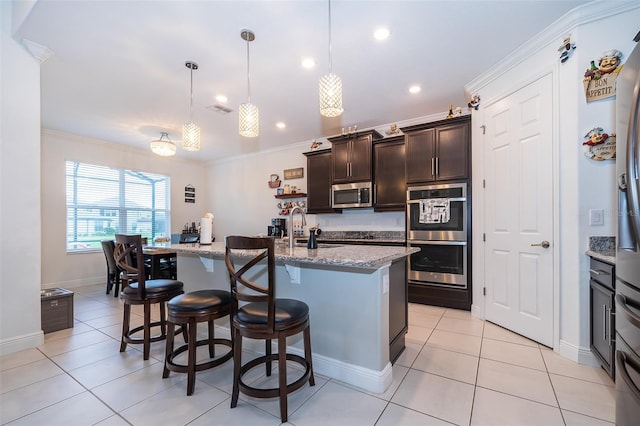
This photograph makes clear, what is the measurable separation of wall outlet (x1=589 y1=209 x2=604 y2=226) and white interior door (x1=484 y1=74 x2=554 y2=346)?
0.94ft

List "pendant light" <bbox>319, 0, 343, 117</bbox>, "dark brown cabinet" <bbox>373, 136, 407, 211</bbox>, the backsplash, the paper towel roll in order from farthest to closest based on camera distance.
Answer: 1. the backsplash
2. "dark brown cabinet" <bbox>373, 136, 407, 211</bbox>
3. the paper towel roll
4. "pendant light" <bbox>319, 0, 343, 117</bbox>

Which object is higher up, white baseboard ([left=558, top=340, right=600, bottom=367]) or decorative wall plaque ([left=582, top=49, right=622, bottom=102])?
decorative wall plaque ([left=582, top=49, right=622, bottom=102])

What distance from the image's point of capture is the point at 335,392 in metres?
1.81

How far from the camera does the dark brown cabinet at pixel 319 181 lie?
15.9ft

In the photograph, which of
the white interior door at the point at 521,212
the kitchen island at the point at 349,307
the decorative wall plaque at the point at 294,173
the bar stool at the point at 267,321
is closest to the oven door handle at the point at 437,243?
the white interior door at the point at 521,212

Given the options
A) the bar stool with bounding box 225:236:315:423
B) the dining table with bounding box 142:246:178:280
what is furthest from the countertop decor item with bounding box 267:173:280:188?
the bar stool with bounding box 225:236:315:423

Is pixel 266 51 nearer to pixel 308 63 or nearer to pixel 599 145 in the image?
pixel 308 63

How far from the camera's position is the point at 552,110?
2395mm

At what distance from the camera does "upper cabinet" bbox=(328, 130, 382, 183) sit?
4.38m

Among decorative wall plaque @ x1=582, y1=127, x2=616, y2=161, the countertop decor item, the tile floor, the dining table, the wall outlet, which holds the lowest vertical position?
the tile floor

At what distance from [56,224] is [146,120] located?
2469 mm

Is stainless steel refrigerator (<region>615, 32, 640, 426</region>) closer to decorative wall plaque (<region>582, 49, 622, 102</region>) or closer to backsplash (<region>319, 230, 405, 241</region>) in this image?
decorative wall plaque (<region>582, 49, 622, 102</region>)

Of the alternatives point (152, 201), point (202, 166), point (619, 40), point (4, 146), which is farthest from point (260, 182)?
point (619, 40)

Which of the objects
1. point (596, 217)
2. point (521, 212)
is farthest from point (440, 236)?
point (596, 217)
